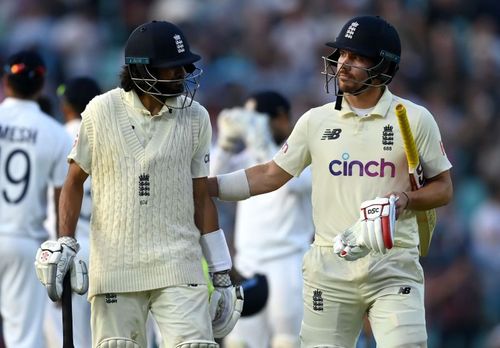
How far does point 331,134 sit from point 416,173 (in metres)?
0.46

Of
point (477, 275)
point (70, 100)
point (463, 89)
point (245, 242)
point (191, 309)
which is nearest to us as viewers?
point (191, 309)

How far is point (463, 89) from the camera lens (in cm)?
1493

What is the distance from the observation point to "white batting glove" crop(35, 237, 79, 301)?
6641mm

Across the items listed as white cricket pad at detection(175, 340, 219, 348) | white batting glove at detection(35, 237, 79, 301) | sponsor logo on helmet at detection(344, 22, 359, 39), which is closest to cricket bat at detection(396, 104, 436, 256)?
sponsor logo on helmet at detection(344, 22, 359, 39)

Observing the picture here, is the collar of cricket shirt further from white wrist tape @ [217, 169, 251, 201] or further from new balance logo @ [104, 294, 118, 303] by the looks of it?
new balance logo @ [104, 294, 118, 303]

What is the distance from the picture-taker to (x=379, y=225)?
253 inches

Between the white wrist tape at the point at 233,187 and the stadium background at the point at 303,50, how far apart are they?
708cm

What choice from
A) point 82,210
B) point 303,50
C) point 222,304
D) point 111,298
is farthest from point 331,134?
point 303,50

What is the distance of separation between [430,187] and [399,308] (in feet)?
2.00

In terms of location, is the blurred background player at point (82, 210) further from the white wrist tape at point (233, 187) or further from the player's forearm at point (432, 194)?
the player's forearm at point (432, 194)

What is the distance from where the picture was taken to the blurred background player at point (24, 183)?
360 inches

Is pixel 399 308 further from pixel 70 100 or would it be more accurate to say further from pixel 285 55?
pixel 285 55

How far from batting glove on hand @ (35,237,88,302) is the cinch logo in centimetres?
136

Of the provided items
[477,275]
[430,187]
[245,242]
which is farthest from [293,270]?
[477,275]
